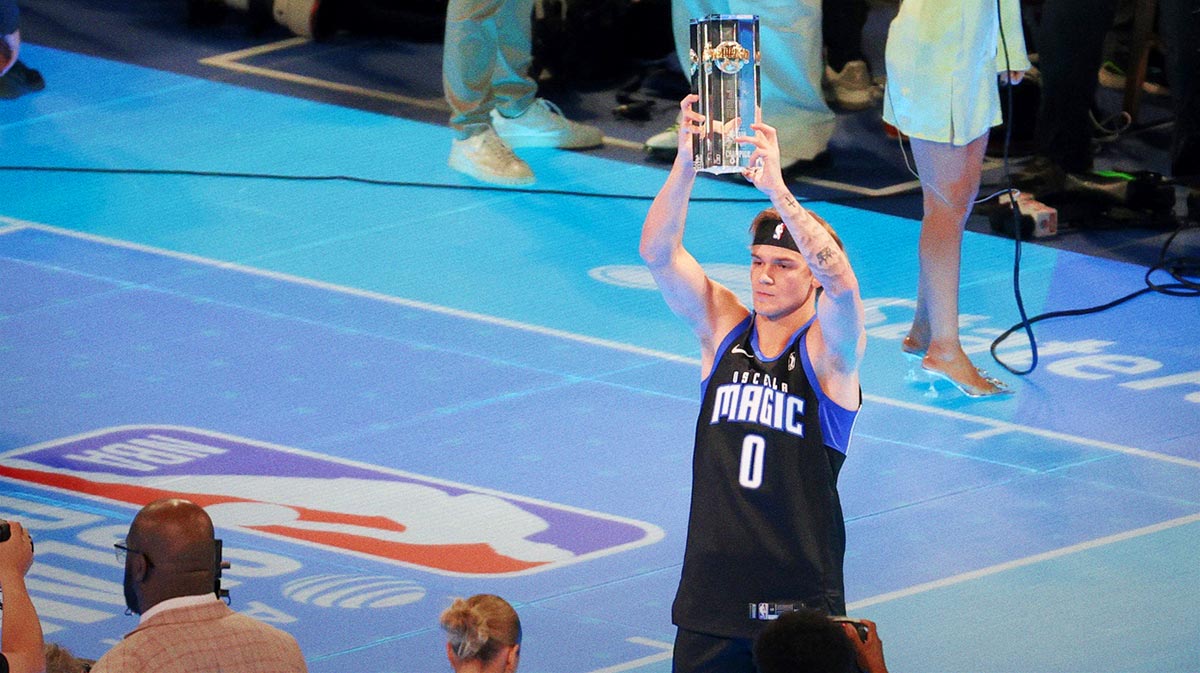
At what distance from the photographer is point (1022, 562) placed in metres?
6.61

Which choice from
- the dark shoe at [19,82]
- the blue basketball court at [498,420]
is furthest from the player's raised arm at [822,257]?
the dark shoe at [19,82]

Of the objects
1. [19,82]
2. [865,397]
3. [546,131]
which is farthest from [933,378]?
[19,82]

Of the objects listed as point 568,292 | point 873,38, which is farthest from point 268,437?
point 873,38

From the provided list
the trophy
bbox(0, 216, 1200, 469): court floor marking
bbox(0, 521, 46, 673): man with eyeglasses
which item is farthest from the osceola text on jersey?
bbox(0, 216, 1200, 469): court floor marking

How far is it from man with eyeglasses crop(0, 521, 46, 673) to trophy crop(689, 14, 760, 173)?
5.86 ft

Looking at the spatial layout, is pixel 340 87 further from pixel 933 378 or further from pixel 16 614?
pixel 16 614

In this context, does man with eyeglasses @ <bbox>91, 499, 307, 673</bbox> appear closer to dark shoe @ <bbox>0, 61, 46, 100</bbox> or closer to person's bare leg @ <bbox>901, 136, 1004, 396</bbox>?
person's bare leg @ <bbox>901, 136, 1004, 396</bbox>

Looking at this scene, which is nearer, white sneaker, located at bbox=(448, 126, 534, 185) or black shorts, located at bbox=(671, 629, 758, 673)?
black shorts, located at bbox=(671, 629, 758, 673)

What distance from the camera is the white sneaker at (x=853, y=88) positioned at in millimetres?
12398

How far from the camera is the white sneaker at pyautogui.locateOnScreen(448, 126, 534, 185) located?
1112 centimetres

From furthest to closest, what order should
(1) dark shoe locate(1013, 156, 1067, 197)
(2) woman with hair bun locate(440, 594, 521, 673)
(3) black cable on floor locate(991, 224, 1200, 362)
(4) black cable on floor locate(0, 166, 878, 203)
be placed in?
(4) black cable on floor locate(0, 166, 878, 203), (1) dark shoe locate(1013, 156, 1067, 197), (3) black cable on floor locate(991, 224, 1200, 362), (2) woman with hair bun locate(440, 594, 521, 673)

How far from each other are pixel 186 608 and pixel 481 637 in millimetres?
605

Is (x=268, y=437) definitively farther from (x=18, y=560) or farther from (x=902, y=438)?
(x=18, y=560)

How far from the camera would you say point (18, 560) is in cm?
457
